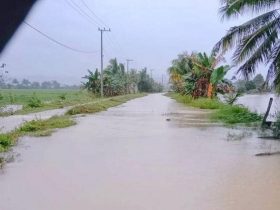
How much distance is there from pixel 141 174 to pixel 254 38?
7432mm

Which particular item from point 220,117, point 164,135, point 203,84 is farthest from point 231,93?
point 164,135

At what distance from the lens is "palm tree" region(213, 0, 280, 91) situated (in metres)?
14.4

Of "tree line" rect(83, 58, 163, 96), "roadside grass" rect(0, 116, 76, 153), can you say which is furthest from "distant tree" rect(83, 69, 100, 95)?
"roadside grass" rect(0, 116, 76, 153)

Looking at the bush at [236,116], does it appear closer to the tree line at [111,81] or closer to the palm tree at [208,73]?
the palm tree at [208,73]

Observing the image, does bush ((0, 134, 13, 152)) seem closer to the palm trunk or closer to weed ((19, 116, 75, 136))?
weed ((19, 116, 75, 136))

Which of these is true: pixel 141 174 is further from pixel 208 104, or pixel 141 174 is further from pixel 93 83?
pixel 93 83

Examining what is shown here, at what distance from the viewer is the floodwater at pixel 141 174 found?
704 centimetres

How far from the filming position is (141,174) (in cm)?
915

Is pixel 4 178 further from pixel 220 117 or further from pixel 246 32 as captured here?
pixel 220 117

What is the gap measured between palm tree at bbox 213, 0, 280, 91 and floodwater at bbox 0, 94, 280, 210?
8.26ft

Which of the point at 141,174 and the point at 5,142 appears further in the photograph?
the point at 5,142

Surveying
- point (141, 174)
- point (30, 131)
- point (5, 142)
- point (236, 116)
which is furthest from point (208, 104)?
point (141, 174)

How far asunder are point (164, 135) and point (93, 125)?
4.85 m

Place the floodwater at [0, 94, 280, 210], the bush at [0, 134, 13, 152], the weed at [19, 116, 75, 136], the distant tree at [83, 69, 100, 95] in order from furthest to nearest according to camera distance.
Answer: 1. the distant tree at [83, 69, 100, 95]
2. the weed at [19, 116, 75, 136]
3. the bush at [0, 134, 13, 152]
4. the floodwater at [0, 94, 280, 210]
